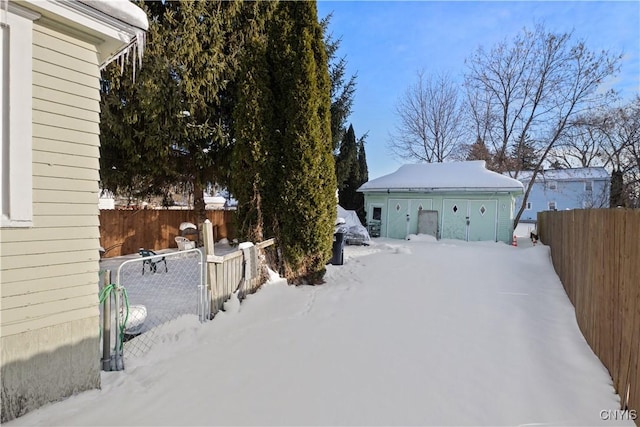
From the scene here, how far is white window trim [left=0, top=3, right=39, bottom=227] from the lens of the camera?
259 centimetres

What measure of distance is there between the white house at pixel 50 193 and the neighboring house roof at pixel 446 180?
532 inches

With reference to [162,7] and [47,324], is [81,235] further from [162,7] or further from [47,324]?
[162,7]

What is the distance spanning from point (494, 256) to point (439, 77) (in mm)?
18369

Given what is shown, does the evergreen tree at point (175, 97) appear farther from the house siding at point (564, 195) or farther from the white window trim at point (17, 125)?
the house siding at point (564, 195)

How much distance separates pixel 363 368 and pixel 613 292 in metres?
2.56

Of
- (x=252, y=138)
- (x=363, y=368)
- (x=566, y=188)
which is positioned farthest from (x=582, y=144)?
(x=363, y=368)

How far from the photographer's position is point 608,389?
10.00 feet

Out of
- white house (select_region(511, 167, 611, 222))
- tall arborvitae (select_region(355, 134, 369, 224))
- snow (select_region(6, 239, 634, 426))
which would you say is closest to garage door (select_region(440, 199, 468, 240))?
tall arborvitae (select_region(355, 134, 369, 224))

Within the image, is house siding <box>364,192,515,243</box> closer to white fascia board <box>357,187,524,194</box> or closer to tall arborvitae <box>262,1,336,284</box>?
white fascia board <box>357,187,524,194</box>

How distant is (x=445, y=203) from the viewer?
14836 mm

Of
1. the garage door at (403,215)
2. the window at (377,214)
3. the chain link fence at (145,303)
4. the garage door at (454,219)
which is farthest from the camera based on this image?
the window at (377,214)

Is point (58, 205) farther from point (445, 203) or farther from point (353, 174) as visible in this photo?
point (353, 174)

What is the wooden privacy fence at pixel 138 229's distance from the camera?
35.5ft

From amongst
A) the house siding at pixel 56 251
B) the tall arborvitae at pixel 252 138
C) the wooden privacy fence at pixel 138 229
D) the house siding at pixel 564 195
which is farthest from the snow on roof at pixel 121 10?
the house siding at pixel 564 195
